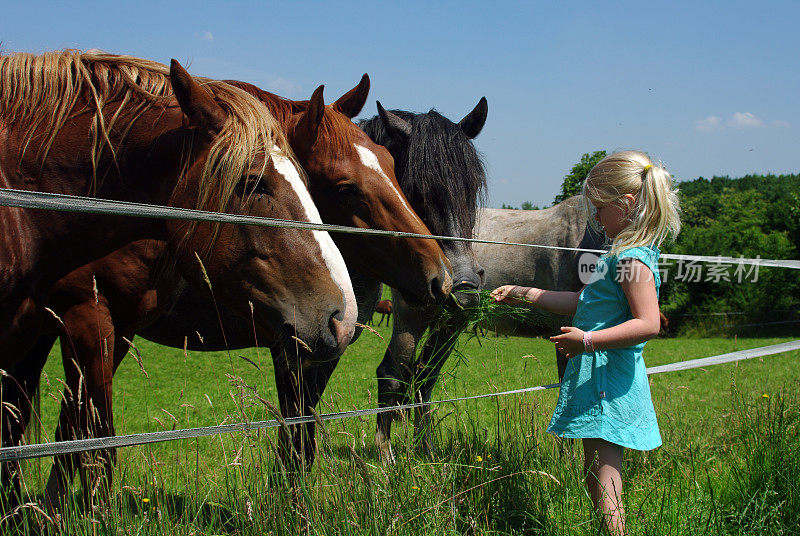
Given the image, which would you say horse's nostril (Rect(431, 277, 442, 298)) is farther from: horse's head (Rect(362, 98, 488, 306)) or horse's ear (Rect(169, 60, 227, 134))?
horse's ear (Rect(169, 60, 227, 134))

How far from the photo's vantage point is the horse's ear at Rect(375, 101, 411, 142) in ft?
13.3

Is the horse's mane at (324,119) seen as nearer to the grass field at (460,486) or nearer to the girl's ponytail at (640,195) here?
the grass field at (460,486)

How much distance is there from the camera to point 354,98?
3549 millimetres

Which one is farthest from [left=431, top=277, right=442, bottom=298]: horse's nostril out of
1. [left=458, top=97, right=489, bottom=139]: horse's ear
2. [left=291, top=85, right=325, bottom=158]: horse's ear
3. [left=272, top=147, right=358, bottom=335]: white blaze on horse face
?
[left=458, top=97, right=489, bottom=139]: horse's ear

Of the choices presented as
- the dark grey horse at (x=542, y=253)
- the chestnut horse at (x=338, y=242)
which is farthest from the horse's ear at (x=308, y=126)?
the dark grey horse at (x=542, y=253)

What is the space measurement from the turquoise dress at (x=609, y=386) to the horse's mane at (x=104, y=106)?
4.68ft

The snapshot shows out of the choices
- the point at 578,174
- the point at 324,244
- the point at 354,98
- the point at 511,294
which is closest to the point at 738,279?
the point at 578,174

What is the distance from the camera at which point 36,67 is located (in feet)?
7.71

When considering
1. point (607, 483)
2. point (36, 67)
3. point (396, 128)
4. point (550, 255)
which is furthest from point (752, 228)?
point (36, 67)

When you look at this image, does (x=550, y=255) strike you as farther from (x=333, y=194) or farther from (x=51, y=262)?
(x=51, y=262)

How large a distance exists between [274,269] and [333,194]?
86 cm

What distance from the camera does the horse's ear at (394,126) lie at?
13.3ft

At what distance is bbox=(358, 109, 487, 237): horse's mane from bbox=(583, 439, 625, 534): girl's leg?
190 centimetres

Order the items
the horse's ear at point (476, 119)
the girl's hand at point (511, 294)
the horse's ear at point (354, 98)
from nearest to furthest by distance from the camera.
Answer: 1. the girl's hand at point (511, 294)
2. the horse's ear at point (354, 98)
3. the horse's ear at point (476, 119)
